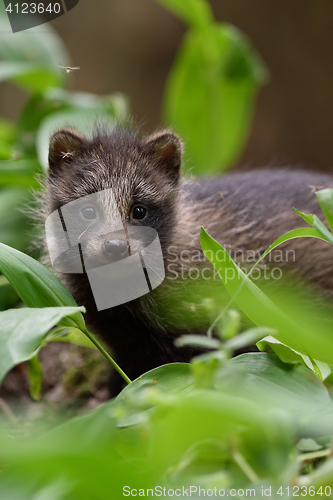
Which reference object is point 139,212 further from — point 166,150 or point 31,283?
point 31,283

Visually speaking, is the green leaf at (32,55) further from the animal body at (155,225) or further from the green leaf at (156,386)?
the green leaf at (156,386)

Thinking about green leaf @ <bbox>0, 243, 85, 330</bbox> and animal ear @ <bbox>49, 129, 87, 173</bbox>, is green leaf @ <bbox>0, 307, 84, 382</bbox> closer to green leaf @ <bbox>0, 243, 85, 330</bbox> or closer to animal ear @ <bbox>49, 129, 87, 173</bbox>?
green leaf @ <bbox>0, 243, 85, 330</bbox>

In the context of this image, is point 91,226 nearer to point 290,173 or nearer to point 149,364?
point 149,364

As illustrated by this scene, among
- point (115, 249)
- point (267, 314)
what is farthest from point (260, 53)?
point (267, 314)

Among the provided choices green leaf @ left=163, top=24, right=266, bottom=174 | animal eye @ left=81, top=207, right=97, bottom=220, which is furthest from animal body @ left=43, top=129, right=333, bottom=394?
green leaf @ left=163, top=24, right=266, bottom=174

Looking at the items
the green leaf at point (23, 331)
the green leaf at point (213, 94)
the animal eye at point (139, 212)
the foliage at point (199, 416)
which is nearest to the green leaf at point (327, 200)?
the foliage at point (199, 416)
